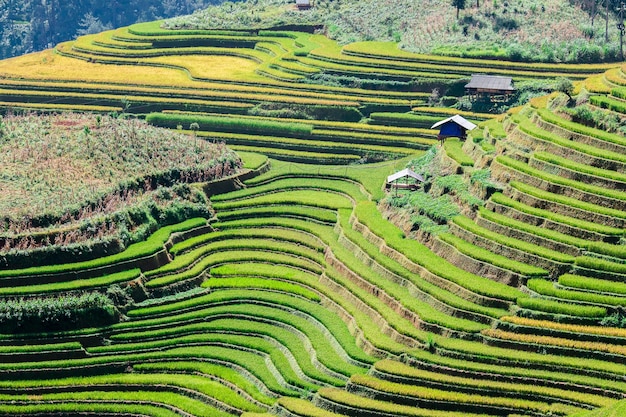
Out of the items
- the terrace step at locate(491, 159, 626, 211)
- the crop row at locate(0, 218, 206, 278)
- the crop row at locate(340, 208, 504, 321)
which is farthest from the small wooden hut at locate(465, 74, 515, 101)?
the crop row at locate(0, 218, 206, 278)

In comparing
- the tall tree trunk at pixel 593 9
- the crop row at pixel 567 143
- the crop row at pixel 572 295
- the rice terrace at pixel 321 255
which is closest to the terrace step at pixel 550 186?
the rice terrace at pixel 321 255

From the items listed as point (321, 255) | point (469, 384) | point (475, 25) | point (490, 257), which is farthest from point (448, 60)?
point (469, 384)

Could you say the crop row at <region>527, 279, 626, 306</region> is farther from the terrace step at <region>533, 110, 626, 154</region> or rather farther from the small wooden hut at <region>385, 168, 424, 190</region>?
the small wooden hut at <region>385, 168, 424, 190</region>

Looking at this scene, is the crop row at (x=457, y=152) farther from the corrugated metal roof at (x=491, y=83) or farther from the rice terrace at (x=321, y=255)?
the corrugated metal roof at (x=491, y=83)

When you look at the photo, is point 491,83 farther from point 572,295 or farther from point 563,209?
point 572,295

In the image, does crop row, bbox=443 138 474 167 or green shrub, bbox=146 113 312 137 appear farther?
green shrub, bbox=146 113 312 137

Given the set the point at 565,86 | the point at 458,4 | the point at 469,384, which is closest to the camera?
the point at 469,384

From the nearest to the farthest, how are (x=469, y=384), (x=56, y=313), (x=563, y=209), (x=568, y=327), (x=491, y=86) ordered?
(x=469, y=384) → (x=568, y=327) → (x=563, y=209) → (x=56, y=313) → (x=491, y=86)
